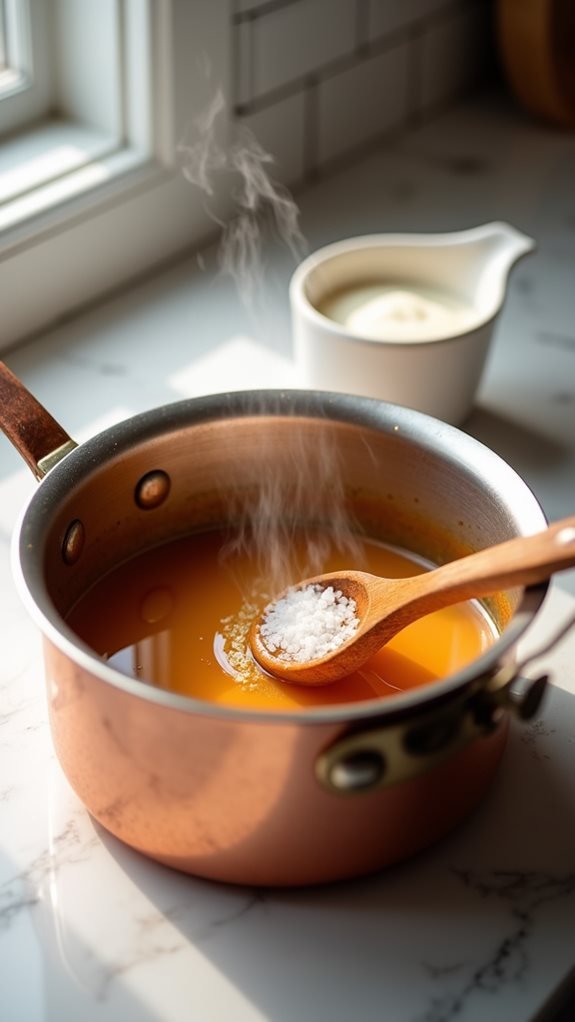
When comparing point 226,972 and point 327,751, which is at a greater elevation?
point 327,751

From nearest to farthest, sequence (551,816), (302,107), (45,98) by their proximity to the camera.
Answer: (551,816) < (45,98) < (302,107)

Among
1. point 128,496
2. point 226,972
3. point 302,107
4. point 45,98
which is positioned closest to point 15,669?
point 128,496

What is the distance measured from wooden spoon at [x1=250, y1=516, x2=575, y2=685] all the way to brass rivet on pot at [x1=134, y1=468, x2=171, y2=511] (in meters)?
0.10

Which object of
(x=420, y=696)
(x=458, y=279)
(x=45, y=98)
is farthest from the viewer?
(x=45, y=98)

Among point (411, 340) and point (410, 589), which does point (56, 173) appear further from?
point (410, 589)

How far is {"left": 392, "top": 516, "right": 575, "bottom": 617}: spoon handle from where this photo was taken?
0.59 metres

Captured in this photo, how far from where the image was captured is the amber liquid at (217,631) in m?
0.73

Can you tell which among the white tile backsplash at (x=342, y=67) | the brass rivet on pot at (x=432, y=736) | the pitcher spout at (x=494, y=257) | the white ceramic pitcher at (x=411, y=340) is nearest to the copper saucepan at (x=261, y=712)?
the brass rivet on pot at (x=432, y=736)

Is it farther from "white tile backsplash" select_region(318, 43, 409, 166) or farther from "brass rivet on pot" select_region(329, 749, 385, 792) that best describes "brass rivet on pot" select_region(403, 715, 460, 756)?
"white tile backsplash" select_region(318, 43, 409, 166)

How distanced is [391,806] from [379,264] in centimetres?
53

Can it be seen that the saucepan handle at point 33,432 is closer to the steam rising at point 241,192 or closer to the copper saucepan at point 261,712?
the copper saucepan at point 261,712

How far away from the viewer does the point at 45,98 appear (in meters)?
1.14

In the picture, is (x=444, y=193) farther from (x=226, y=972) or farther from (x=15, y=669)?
(x=226, y=972)

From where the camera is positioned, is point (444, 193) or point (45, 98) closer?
point (45, 98)
